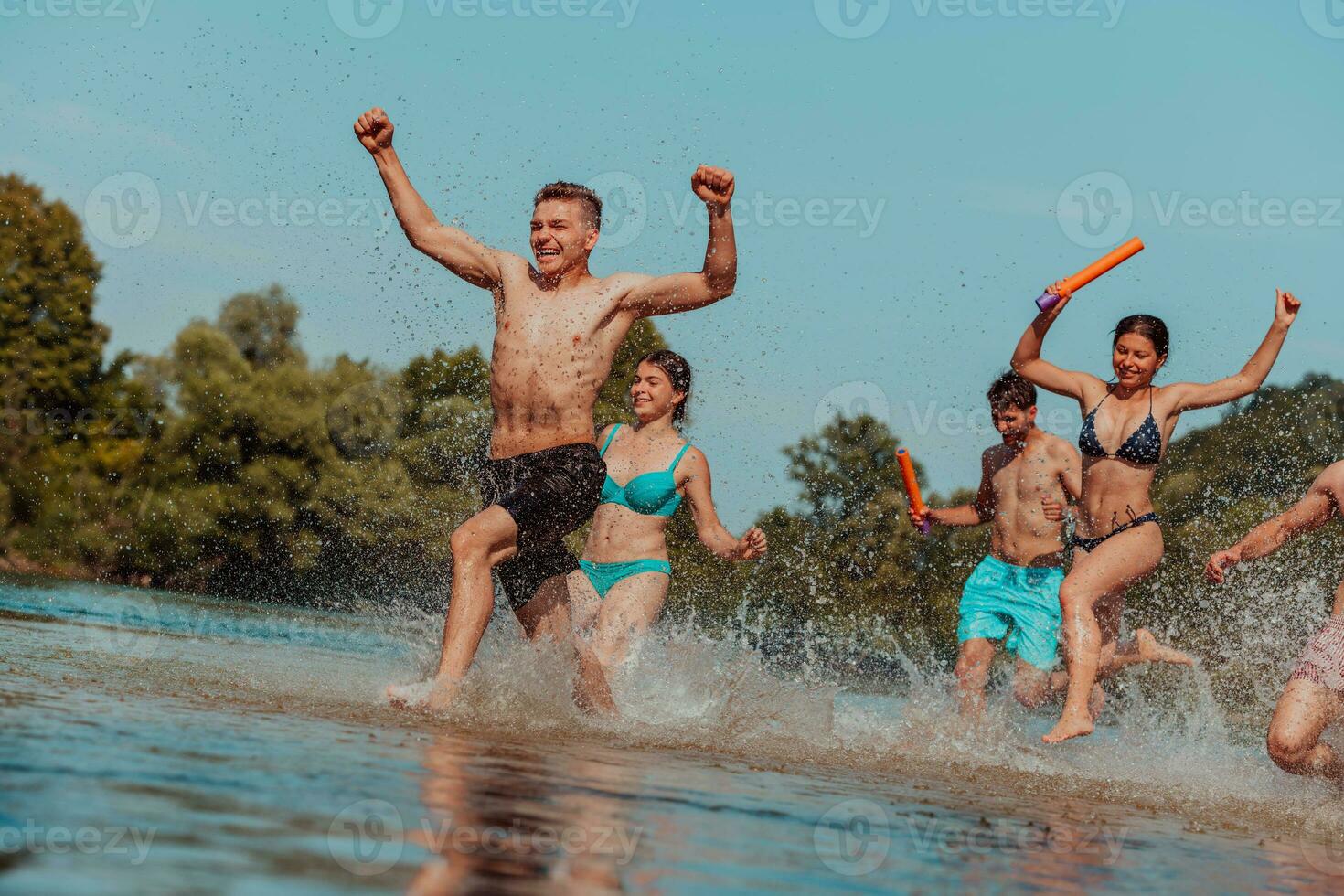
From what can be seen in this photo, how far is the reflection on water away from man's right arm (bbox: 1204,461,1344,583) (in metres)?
1.09

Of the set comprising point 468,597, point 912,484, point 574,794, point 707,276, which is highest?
point 707,276

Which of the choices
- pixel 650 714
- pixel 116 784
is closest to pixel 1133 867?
pixel 116 784

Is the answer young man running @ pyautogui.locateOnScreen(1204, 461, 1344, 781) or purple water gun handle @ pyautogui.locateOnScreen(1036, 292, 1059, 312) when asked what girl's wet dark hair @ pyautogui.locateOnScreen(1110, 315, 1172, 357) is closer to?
Result: purple water gun handle @ pyautogui.locateOnScreen(1036, 292, 1059, 312)

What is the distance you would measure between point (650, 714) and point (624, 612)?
50 cm

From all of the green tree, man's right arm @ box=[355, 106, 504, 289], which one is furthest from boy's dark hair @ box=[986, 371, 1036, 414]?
the green tree

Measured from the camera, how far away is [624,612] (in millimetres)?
7945

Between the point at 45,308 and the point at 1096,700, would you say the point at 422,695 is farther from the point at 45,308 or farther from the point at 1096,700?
the point at 45,308

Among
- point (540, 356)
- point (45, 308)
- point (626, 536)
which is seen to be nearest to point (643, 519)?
point (626, 536)

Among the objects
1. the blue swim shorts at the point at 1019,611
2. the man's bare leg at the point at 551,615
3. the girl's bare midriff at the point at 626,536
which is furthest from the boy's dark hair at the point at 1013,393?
the man's bare leg at the point at 551,615

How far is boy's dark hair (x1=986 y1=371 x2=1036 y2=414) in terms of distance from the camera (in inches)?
374

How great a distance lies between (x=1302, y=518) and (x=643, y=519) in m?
3.06

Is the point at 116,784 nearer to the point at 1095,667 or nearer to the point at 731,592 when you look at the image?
the point at 1095,667

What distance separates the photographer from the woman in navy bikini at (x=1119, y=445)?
832cm

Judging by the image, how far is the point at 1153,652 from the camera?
995cm
